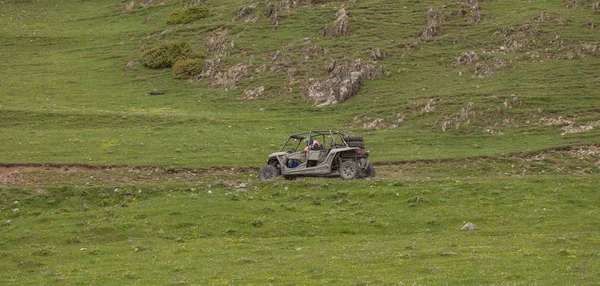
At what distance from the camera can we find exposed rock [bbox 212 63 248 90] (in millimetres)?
74562

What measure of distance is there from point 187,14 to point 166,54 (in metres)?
15.0

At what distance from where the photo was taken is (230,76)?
248 feet

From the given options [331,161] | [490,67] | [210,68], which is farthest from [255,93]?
[331,161]

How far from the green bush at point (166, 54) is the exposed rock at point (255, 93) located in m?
12.6

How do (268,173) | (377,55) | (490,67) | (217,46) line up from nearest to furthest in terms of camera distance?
(268,173) < (490,67) < (377,55) < (217,46)

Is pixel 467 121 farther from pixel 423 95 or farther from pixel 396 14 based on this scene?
pixel 396 14

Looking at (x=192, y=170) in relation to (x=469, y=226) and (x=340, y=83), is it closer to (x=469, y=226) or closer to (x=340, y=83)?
(x=469, y=226)

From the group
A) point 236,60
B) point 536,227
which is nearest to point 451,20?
point 236,60

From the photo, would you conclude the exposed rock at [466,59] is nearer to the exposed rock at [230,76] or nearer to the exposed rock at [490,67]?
the exposed rock at [490,67]

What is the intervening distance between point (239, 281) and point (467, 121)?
3784cm

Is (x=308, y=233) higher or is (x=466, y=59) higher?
(x=466, y=59)

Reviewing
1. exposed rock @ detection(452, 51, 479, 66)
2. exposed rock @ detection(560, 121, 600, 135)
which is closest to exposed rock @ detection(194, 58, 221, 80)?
exposed rock @ detection(452, 51, 479, 66)

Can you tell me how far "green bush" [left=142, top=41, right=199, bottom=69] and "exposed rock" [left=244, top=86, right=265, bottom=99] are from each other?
1255cm

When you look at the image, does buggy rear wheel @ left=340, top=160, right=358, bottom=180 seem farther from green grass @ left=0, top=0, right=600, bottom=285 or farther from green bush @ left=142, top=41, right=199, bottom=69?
green bush @ left=142, top=41, right=199, bottom=69
